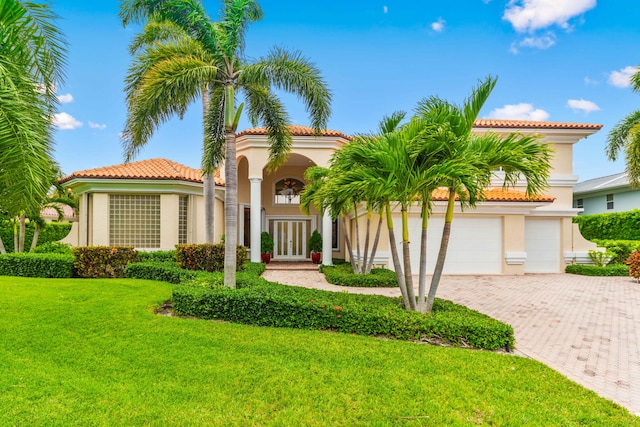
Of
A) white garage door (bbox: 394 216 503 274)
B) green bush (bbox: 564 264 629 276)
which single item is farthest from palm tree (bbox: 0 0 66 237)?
green bush (bbox: 564 264 629 276)

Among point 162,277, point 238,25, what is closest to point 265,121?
point 238,25

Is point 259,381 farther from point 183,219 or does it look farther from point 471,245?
point 183,219

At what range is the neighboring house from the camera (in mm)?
25766

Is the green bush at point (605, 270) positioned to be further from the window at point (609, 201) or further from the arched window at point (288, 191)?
the arched window at point (288, 191)

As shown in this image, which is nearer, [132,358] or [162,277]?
[132,358]

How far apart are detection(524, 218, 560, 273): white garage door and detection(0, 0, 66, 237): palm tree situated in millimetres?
18237

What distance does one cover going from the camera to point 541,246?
1669cm

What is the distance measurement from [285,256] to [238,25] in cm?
1501

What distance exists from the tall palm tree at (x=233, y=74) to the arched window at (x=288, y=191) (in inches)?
457

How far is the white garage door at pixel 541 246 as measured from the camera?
16.7 metres

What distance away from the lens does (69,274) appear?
12.9 m

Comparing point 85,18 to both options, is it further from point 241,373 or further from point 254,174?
point 241,373

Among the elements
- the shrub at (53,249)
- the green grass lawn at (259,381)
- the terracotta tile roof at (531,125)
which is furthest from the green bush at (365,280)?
the shrub at (53,249)

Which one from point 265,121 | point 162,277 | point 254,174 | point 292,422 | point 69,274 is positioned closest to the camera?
point 292,422
